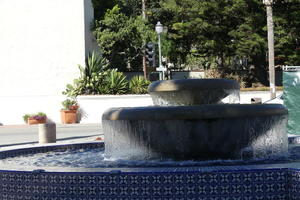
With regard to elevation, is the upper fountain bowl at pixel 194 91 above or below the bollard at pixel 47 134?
above

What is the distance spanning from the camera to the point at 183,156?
8.36 m

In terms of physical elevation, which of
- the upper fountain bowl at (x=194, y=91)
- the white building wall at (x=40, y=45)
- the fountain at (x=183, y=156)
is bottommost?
the fountain at (x=183, y=156)

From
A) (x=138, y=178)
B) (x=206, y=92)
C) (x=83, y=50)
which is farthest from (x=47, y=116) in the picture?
(x=138, y=178)

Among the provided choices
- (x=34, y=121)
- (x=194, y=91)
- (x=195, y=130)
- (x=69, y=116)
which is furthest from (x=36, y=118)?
(x=195, y=130)

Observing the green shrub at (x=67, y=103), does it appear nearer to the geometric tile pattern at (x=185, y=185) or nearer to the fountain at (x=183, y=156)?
the fountain at (x=183, y=156)

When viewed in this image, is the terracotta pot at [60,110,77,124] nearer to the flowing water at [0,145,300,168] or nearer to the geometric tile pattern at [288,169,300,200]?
the flowing water at [0,145,300,168]

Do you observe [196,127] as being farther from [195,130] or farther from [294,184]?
[294,184]

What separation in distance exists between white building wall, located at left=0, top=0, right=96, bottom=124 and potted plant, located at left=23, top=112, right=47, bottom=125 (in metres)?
3.56

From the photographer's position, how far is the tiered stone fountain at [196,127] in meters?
8.09

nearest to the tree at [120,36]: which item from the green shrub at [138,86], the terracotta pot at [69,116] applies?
the green shrub at [138,86]

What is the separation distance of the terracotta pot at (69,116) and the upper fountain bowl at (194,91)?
23.2 meters

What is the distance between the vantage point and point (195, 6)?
37.7 metres

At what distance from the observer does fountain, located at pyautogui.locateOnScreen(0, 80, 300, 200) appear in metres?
6.48

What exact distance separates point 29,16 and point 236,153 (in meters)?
29.3
